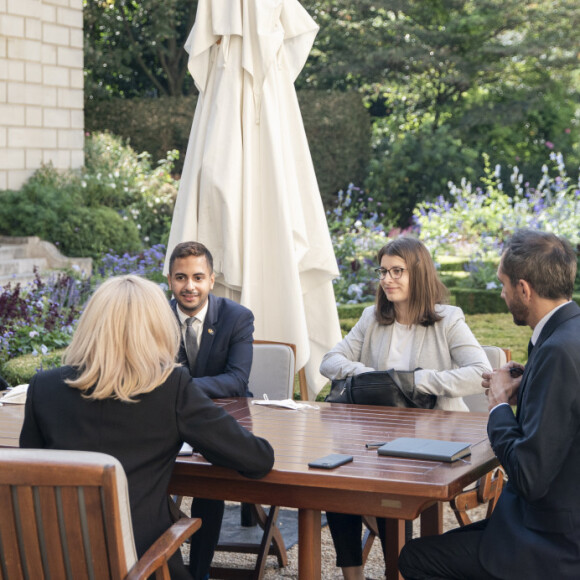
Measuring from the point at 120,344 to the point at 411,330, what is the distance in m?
1.88

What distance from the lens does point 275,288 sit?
515 centimetres

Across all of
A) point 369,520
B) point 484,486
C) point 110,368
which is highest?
point 110,368

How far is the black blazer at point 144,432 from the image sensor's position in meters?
2.72

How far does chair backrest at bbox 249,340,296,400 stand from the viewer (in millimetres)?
4535

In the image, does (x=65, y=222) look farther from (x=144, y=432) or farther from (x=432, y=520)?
(x=144, y=432)

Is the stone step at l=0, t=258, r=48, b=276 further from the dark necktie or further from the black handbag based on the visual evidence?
the black handbag

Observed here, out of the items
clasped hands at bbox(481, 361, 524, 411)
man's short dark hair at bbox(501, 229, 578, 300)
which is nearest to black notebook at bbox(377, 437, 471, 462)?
clasped hands at bbox(481, 361, 524, 411)

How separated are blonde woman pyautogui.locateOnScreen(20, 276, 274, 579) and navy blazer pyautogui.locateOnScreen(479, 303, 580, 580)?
2.52ft

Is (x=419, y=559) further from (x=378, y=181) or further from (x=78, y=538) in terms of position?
(x=378, y=181)

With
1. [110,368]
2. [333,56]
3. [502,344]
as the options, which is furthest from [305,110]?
[110,368]

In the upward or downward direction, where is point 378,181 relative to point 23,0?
downward

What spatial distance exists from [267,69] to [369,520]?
244cm

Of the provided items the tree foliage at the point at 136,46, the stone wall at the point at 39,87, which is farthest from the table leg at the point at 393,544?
Result: the tree foliage at the point at 136,46

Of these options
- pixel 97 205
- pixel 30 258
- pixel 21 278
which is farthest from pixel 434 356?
pixel 97 205
